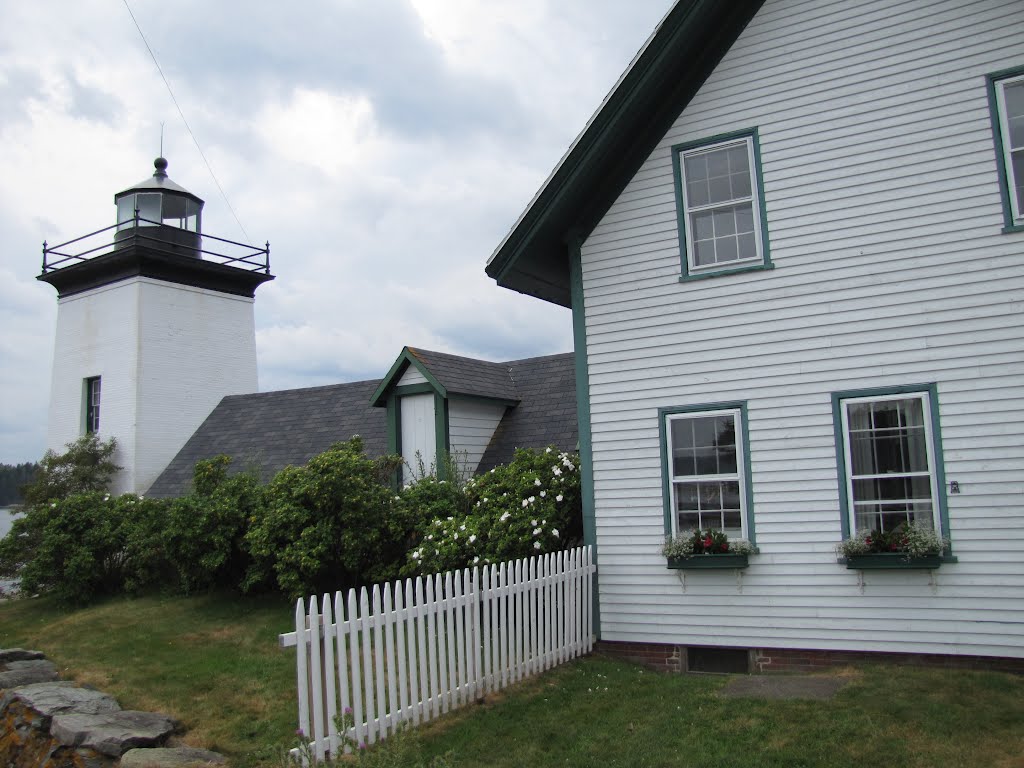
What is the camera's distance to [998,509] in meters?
8.11

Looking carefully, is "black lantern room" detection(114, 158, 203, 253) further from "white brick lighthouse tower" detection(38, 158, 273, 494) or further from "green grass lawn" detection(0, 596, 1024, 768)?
"green grass lawn" detection(0, 596, 1024, 768)

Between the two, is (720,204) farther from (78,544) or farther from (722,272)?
Answer: (78,544)

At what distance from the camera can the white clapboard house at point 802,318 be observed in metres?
8.31

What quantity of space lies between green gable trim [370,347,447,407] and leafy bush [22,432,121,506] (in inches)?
387

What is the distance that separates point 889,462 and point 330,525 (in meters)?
7.13

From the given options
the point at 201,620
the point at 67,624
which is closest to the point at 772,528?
the point at 201,620

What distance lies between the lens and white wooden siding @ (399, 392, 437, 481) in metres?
14.1

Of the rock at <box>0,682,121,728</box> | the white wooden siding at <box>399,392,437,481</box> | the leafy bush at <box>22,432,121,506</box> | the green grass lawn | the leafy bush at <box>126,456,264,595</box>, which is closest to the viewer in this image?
the green grass lawn

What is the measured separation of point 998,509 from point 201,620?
10.9m

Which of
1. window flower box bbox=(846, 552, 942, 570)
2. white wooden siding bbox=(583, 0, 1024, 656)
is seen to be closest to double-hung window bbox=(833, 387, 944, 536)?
white wooden siding bbox=(583, 0, 1024, 656)

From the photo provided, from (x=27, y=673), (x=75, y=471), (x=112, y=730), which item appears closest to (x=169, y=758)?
(x=112, y=730)

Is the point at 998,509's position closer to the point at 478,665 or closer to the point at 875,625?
the point at 875,625

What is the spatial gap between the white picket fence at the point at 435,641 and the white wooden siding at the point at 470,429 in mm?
4414

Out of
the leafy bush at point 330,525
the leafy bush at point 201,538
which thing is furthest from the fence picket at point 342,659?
the leafy bush at point 201,538
